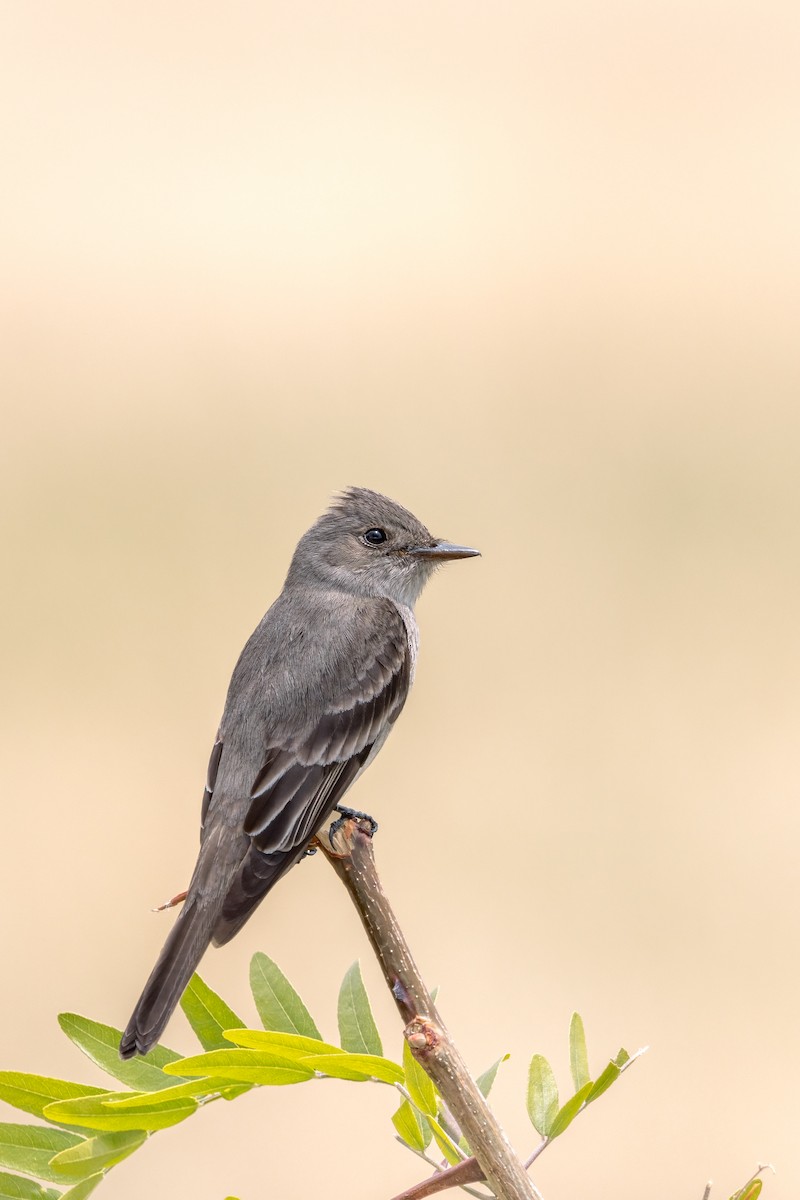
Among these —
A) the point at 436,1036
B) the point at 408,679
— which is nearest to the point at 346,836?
the point at 436,1036

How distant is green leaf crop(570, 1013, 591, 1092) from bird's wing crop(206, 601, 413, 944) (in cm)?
95

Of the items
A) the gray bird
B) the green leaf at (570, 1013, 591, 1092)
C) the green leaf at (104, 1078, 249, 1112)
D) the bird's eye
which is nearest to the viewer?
the green leaf at (104, 1078, 249, 1112)

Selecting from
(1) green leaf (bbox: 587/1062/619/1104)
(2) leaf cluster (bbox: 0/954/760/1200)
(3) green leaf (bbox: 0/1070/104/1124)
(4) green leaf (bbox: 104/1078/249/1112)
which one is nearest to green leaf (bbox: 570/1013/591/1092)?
(2) leaf cluster (bbox: 0/954/760/1200)

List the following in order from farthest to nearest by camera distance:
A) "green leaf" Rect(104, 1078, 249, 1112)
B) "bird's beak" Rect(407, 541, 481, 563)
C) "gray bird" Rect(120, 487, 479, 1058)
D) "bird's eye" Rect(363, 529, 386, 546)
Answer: "bird's eye" Rect(363, 529, 386, 546), "bird's beak" Rect(407, 541, 481, 563), "gray bird" Rect(120, 487, 479, 1058), "green leaf" Rect(104, 1078, 249, 1112)

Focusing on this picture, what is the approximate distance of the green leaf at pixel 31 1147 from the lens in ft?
3.35

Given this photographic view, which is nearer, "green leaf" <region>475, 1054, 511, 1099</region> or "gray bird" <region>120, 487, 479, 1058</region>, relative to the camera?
"green leaf" <region>475, 1054, 511, 1099</region>

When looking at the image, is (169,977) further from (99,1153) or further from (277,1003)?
(99,1153)

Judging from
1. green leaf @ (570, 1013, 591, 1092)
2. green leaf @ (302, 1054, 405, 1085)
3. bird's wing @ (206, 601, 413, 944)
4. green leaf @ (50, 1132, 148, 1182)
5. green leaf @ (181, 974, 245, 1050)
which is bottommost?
green leaf @ (50, 1132, 148, 1182)

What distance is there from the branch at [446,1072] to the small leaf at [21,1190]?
322 mm

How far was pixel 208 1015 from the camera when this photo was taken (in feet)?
3.92

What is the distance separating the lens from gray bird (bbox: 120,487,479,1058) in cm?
219

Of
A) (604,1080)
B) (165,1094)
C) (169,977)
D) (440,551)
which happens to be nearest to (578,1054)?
(604,1080)

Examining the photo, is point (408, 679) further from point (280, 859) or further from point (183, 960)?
point (183, 960)

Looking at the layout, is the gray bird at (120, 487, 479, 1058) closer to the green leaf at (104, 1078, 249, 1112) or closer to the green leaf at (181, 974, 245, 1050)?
the green leaf at (181, 974, 245, 1050)
